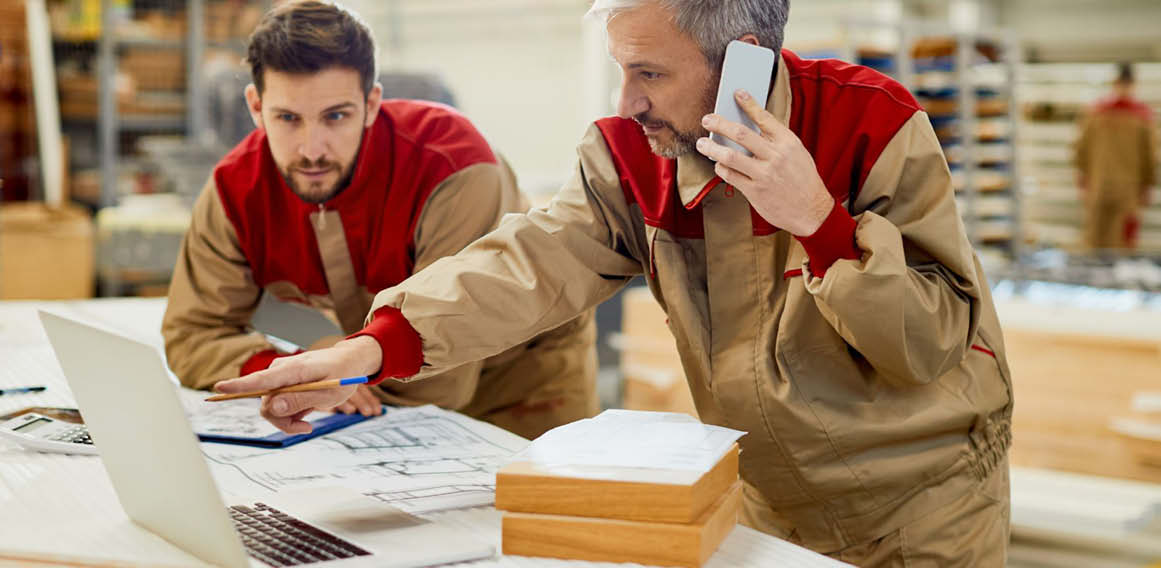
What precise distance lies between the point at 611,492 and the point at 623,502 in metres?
0.02

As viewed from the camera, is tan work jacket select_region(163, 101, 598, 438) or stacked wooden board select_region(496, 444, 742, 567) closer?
stacked wooden board select_region(496, 444, 742, 567)

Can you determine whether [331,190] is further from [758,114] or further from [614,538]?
[614,538]

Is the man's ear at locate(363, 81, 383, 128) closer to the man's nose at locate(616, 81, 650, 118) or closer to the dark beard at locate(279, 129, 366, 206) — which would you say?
the dark beard at locate(279, 129, 366, 206)

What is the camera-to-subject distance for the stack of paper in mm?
1228

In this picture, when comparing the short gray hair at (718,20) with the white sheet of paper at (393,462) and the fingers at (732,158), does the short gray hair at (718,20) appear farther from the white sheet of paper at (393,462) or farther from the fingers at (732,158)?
the white sheet of paper at (393,462)

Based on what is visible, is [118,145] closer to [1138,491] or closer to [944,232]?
[1138,491]

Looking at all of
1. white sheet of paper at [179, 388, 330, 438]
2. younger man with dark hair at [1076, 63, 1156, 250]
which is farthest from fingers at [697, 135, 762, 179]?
younger man with dark hair at [1076, 63, 1156, 250]

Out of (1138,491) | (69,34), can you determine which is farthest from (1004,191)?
(69,34)

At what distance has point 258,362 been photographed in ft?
7.20

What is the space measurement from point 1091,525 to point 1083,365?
844mm

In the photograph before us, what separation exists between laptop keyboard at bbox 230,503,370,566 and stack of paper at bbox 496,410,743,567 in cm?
20

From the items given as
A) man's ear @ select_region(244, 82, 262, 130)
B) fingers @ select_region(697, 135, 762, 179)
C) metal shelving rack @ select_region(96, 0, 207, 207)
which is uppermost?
fingers @ select_region(697, 135, 762, 179)

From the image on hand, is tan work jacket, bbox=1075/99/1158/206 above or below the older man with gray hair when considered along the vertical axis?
below

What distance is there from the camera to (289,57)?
2029 millimetres
